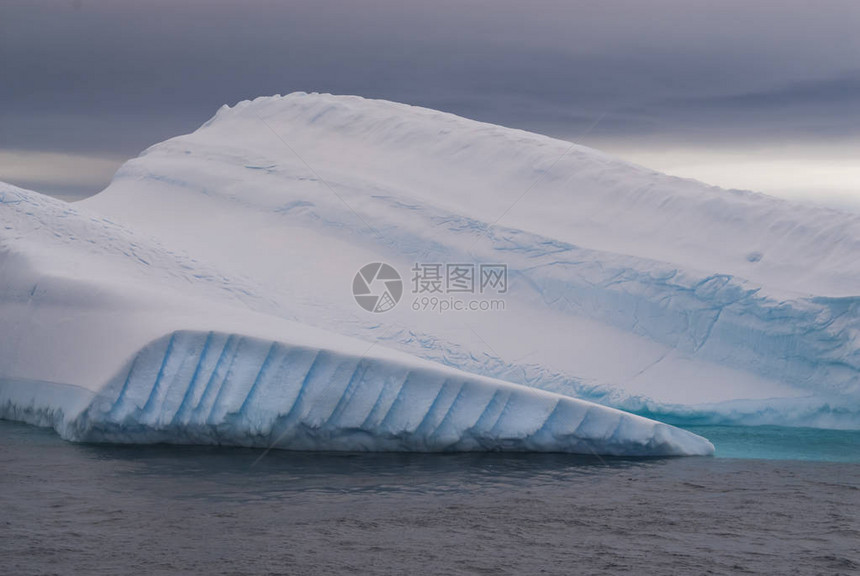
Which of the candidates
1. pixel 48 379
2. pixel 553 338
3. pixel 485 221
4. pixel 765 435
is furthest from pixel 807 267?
pixel 48 379

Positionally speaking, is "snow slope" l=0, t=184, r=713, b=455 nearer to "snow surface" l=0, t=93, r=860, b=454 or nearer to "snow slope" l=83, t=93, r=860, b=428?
"snow surface" l=0, t=93, r=860, b=454

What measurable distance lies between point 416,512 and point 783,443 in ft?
18.5

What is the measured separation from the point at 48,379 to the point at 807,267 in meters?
10.0

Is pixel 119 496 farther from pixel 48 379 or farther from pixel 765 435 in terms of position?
pixel 765 435

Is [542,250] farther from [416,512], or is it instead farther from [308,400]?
[416,512]

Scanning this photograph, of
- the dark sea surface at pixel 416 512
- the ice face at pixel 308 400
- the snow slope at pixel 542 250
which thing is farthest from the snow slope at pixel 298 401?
the snow slope at pixel 542 250

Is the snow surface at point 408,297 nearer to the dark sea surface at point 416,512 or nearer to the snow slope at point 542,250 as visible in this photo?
the snow slope at point 542,250

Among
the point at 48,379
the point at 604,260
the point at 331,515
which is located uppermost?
the point at 604,260

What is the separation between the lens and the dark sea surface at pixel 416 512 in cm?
798

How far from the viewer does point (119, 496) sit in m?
9.55

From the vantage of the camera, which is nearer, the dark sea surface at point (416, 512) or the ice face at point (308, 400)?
the dark sea surface at point (416, 512)

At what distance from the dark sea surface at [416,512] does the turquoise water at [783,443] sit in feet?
0.30

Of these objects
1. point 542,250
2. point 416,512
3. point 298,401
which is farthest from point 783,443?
point 298,401

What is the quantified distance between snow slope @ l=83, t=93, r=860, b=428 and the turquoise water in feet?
0.88
